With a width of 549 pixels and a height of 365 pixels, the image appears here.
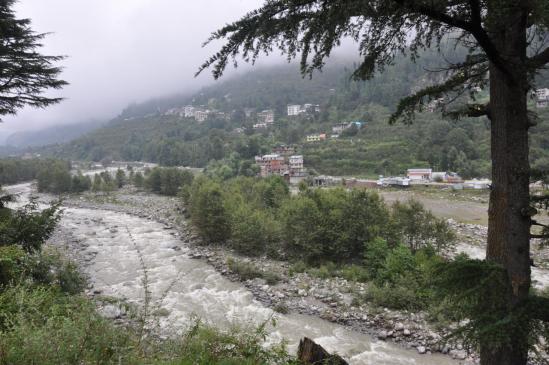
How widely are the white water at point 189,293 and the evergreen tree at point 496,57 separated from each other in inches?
127

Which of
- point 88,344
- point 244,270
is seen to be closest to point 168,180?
point 244,270

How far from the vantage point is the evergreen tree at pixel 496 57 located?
2.70 metres

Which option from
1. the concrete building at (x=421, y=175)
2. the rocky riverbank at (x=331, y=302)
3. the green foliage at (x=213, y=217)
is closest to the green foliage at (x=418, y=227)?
the rocky riverbank at (x=331, y=302)

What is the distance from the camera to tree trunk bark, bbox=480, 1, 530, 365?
2.90 meters

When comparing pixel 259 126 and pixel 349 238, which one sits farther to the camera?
pixel 259 126

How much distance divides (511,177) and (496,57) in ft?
3.62

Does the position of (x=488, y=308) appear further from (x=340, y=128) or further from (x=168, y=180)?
(x=340, y=128)

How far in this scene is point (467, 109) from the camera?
11.2 ft

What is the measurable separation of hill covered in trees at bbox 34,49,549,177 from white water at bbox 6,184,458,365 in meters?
10.2

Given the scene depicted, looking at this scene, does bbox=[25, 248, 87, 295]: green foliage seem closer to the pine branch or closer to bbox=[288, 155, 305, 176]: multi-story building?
the pine branch

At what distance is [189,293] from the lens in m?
16.4

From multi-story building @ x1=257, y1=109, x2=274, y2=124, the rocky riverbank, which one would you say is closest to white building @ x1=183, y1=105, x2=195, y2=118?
multi-story building @ x1=257, y1=109, x2=274, y2=124

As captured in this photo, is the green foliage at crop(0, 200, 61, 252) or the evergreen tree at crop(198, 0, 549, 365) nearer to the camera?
the evergreen tree at crop(198, 0, 549, 365)

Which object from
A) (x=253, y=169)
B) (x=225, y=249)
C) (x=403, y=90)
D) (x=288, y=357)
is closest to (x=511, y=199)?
(x=288, y=357)
